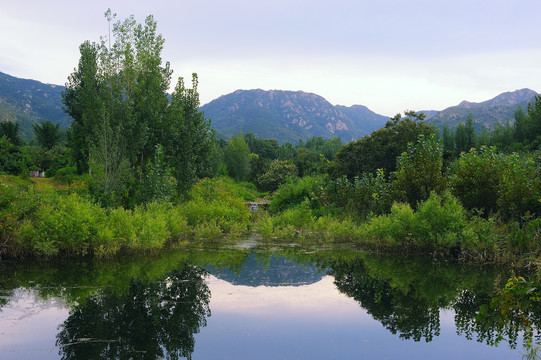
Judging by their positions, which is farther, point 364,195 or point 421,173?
point 364,195

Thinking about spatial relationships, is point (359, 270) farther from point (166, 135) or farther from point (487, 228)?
point (166, 135)

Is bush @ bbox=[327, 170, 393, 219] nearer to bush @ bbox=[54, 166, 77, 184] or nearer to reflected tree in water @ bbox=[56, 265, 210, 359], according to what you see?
reflected tree in water @ bbox=[56, 265, 210, 359]

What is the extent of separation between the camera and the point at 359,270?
Answer: 14086 millimetres

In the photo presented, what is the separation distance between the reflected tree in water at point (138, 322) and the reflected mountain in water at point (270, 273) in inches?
64.7

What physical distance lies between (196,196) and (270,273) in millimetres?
11436

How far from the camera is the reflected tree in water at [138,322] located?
721cm

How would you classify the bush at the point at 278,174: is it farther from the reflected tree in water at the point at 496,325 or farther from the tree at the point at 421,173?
the reflected tree in water at the point at 496,325

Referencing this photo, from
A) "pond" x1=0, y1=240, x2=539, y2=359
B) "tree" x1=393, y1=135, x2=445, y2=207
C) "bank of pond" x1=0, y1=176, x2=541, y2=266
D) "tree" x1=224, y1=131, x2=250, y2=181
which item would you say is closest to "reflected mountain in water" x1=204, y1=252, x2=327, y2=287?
"pond" x1=0, y1=240, x2=539, y2=359

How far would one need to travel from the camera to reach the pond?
7.52 metres

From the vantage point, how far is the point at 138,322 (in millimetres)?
8547

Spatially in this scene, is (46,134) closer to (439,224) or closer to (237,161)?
(237,161)

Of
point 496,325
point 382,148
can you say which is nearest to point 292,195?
point 382,148

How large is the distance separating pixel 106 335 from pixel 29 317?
2.42m

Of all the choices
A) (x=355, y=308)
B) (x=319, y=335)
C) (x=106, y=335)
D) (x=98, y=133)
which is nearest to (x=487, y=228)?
(x=355, y=308)
